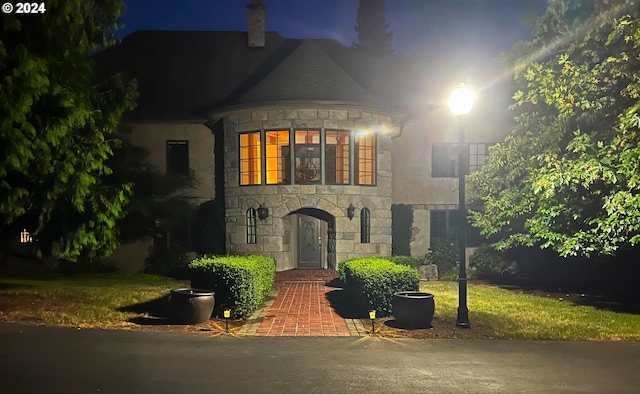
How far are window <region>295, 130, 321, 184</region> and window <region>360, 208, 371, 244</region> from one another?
7.52 ft

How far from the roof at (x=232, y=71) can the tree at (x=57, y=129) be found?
7.39m

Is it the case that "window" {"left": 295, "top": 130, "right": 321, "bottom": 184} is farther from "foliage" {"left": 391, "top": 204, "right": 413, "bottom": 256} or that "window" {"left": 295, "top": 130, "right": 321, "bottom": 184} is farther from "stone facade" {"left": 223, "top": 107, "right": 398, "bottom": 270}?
"foliage" {"left": 391, "top": 204, "right": 413, "bottom": 256}


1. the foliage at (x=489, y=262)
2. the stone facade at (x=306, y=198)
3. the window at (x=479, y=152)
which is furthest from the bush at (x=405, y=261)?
the window at (x=479, y=152)

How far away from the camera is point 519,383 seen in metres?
7.48

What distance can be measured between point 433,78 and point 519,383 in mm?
20891

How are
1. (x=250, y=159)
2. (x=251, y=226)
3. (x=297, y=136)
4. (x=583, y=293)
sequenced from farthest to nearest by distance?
1. (x=250, y=159)
2. (x=251, y=226)
3. (x=297, y=136)
4. (x=583, y=293)

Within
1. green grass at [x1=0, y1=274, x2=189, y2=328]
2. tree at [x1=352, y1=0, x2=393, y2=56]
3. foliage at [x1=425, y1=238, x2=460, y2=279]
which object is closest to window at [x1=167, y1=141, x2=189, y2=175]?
green grass at [x1=0, y1=274, x2=189, y2=328]

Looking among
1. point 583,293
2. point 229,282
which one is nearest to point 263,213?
point 229,282

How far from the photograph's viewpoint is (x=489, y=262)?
2311 centimetres

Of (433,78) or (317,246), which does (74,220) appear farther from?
(433,78)

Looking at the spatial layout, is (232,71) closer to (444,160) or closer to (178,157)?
(178,157)

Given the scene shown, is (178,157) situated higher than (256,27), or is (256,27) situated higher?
(256,27)

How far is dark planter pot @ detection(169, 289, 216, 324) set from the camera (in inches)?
439

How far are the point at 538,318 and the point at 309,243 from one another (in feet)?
40.6
